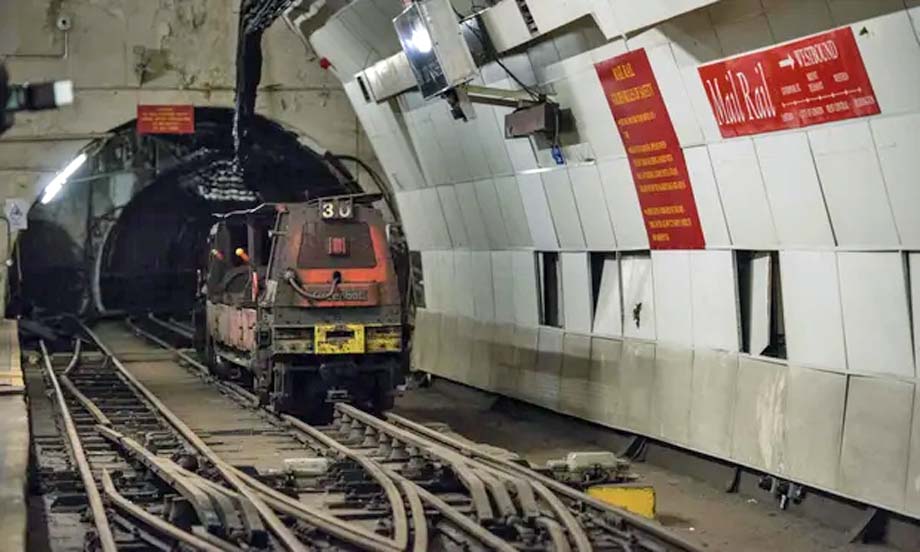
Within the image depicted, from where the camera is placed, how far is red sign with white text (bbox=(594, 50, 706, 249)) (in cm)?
1223

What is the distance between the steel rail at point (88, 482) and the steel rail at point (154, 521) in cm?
10

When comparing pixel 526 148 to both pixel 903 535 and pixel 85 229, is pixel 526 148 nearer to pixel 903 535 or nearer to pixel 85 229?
pixel 903 535

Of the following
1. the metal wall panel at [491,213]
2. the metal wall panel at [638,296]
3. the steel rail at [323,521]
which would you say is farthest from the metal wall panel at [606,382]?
the steel rail at [323,521]

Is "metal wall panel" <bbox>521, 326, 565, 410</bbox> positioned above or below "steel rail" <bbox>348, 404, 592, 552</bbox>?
above

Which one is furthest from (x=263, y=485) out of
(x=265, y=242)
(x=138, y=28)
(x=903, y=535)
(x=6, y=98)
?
(x=138, y=28)

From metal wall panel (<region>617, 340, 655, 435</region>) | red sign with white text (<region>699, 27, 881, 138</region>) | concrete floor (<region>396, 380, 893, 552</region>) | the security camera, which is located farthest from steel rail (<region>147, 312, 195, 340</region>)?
red sign with white text (<region>699, 27, 881, 138</region>)

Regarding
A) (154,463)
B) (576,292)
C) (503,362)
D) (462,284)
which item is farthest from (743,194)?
(462,284)

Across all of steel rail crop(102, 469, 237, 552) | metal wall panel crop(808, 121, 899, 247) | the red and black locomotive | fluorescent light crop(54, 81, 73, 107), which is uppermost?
fluorescent light crop(54, 81, 73, 107)

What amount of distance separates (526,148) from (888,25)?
6814mm

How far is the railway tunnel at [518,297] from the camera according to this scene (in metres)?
9.69

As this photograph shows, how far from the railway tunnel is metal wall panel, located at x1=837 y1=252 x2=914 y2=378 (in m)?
0.02

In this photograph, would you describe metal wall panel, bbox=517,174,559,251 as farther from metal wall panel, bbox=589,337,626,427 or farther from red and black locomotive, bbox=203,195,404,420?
red and black locomotive, bbox=203,195,404,420

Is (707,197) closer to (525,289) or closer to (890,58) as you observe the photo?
(890,58)

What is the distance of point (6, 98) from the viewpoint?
813 centimetres
